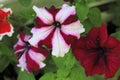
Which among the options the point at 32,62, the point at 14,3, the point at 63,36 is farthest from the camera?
the point at 14,3

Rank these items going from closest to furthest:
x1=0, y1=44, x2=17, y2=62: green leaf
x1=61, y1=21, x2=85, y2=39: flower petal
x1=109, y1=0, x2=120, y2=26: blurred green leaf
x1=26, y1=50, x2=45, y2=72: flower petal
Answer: x1=61, y1=21, x2=85, y2=39: flower petal, x1=26, y1=50, x2=45, y2=72: flower petal, x1=0, y1=44, x2=17, y2=62: green leaf, x1=109, y1=0, x2=120, y2=26: blurred green leaf

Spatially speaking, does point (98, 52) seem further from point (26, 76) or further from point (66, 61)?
point (26, 76)

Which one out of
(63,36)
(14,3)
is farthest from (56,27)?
(14,3)

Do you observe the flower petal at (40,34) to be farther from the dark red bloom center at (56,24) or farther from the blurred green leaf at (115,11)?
the blurred green leaf at (115,11)

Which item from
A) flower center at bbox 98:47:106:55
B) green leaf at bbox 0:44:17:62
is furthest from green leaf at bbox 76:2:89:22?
green leaf at bbox 0:44:17:62

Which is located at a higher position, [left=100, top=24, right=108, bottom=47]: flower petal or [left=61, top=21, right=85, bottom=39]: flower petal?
[left=61, top=21, right=85, bottom=39]: flower petal

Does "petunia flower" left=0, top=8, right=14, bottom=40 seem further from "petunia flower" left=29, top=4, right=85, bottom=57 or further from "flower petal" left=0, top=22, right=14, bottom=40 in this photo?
"petunia flower" left=29, top=4, right=85, bottom=57

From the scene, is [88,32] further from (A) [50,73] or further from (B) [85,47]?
(A) [50,73]

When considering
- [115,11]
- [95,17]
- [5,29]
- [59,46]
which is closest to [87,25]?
[95,17]
